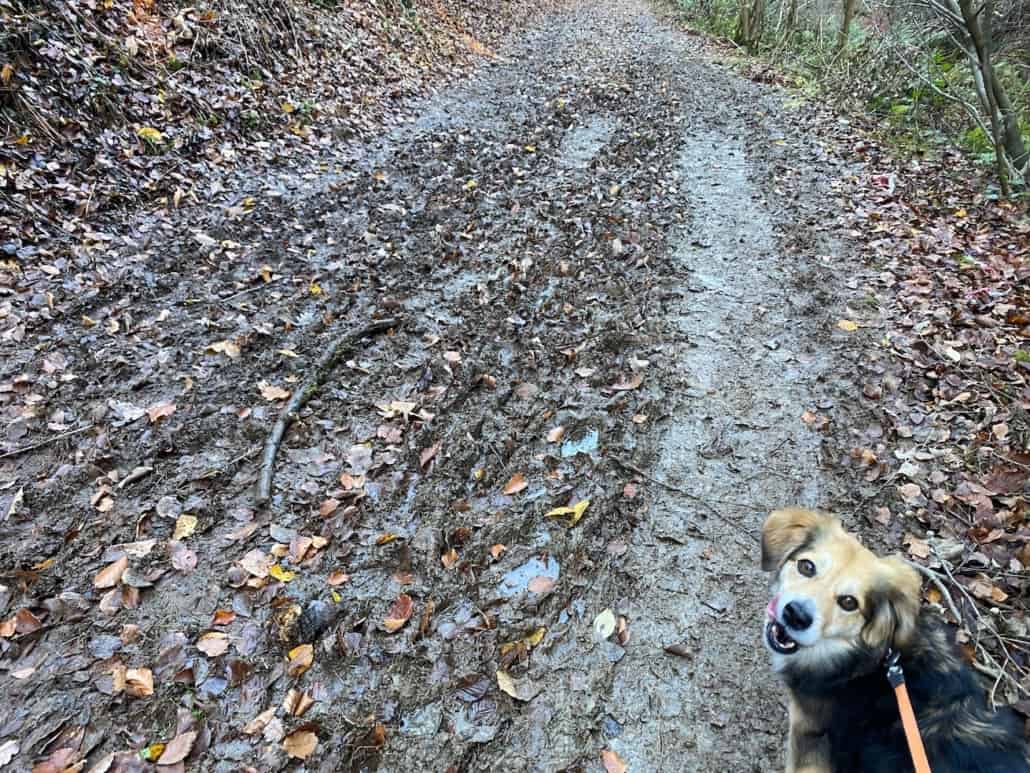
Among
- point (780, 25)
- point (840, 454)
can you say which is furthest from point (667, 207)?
point (780, 25)

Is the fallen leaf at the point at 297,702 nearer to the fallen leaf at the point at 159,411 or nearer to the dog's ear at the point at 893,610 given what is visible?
the fallen leaf at the point at 159,411

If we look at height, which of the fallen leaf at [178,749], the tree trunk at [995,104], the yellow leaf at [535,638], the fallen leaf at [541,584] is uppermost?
the tree trunk at [995,104]

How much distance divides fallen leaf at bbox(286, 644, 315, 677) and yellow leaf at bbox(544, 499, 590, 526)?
1.65 meters

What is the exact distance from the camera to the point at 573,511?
3.80 metres

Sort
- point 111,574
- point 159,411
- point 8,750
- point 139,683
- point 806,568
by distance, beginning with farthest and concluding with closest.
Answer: point 159,411 → point 111,574 → point 139,683 → point 8,750 → point 806,568

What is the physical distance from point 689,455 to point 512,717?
2247 millimetres

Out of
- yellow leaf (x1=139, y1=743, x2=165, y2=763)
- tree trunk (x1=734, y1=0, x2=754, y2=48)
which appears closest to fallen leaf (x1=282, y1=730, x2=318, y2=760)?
yellow leaf (x1=139, y1=743, x2=165, y2=763)

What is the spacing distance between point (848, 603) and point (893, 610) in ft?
0.54

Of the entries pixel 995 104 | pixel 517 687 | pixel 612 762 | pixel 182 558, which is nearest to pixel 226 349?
pixel 182 558

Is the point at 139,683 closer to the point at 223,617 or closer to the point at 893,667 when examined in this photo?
the point at 223,617

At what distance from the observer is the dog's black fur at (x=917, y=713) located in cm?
205

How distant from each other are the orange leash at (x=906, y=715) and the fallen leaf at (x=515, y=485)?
229cm

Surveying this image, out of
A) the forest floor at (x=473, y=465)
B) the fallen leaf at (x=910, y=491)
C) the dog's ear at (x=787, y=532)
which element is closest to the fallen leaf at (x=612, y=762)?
the forest floor at (x=473, y=465)

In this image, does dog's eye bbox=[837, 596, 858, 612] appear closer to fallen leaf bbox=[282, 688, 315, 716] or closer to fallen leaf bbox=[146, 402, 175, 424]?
fallen leaf bbox=[282, 688, 315, 716]
